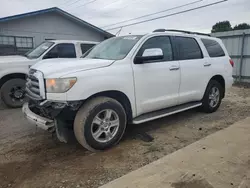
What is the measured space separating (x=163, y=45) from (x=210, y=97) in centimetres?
202

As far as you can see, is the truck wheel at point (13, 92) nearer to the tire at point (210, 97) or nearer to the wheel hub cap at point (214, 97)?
the tire at point (210, 97)

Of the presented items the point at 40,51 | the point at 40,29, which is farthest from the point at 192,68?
the point at 40,29

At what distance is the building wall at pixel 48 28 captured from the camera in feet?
47.1

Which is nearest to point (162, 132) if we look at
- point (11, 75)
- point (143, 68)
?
point (143, 68)

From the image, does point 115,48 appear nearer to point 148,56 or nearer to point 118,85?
point 148,56

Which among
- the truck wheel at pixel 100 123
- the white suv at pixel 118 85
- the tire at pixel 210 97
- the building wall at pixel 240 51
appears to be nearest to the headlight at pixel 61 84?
the white suv at pixel 118 85

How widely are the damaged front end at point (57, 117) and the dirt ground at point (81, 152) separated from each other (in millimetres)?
420

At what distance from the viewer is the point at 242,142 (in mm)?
4043

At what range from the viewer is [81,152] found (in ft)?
12.4

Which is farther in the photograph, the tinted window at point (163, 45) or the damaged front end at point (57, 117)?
the tinted window at point (163, 45)

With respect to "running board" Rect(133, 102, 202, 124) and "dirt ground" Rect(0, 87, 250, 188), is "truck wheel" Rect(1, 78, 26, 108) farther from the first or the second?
"running board" Rect(133, 102, 202, 124)

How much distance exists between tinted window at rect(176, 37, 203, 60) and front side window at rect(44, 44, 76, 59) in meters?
3.75

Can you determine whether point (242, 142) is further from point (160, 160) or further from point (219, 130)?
point (160, 160)

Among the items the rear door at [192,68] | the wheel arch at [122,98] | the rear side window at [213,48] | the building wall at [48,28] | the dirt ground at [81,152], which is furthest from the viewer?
the building wall at [48,28]
